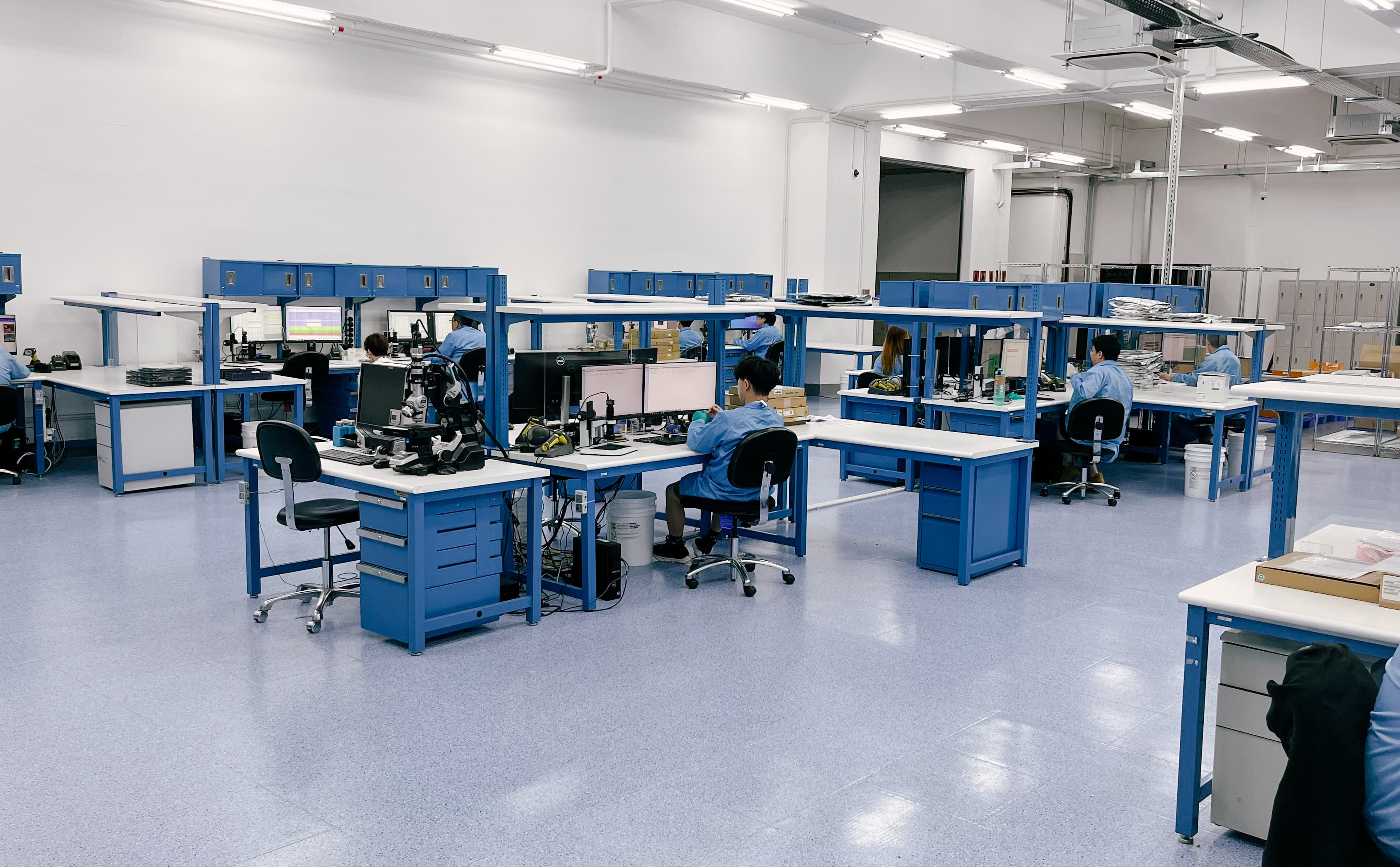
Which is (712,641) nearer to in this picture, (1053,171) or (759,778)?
(759,778)

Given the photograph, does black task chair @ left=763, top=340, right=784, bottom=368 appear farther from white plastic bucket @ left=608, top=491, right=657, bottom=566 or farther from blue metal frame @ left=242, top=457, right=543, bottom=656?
blue metal frame @ left=242, top=457, right=543, bottom=656

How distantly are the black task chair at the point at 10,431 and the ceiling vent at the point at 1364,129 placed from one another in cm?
1188

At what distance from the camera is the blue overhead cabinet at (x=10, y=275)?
744 cm

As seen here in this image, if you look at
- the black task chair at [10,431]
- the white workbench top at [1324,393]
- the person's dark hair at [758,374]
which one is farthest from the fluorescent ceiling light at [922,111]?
the white workbench top at [1324,393]

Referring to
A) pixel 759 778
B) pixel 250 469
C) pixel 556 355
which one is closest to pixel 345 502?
pixel 250 469

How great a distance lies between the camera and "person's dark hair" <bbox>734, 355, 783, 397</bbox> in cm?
520

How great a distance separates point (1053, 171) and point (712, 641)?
47.6 feet

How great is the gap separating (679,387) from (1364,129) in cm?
874

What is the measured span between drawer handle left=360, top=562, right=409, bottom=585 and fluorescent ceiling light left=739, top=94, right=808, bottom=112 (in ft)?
27.9

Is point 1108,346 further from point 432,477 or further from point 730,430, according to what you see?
point 432,477

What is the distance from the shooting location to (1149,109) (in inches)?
450

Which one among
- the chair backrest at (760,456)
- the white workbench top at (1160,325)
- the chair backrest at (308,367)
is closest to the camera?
the chair backrest at (760,456)

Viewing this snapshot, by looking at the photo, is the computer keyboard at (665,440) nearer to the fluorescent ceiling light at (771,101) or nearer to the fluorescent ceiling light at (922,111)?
the fluorescent ceiling light at (771,101)

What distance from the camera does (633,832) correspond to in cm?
282
